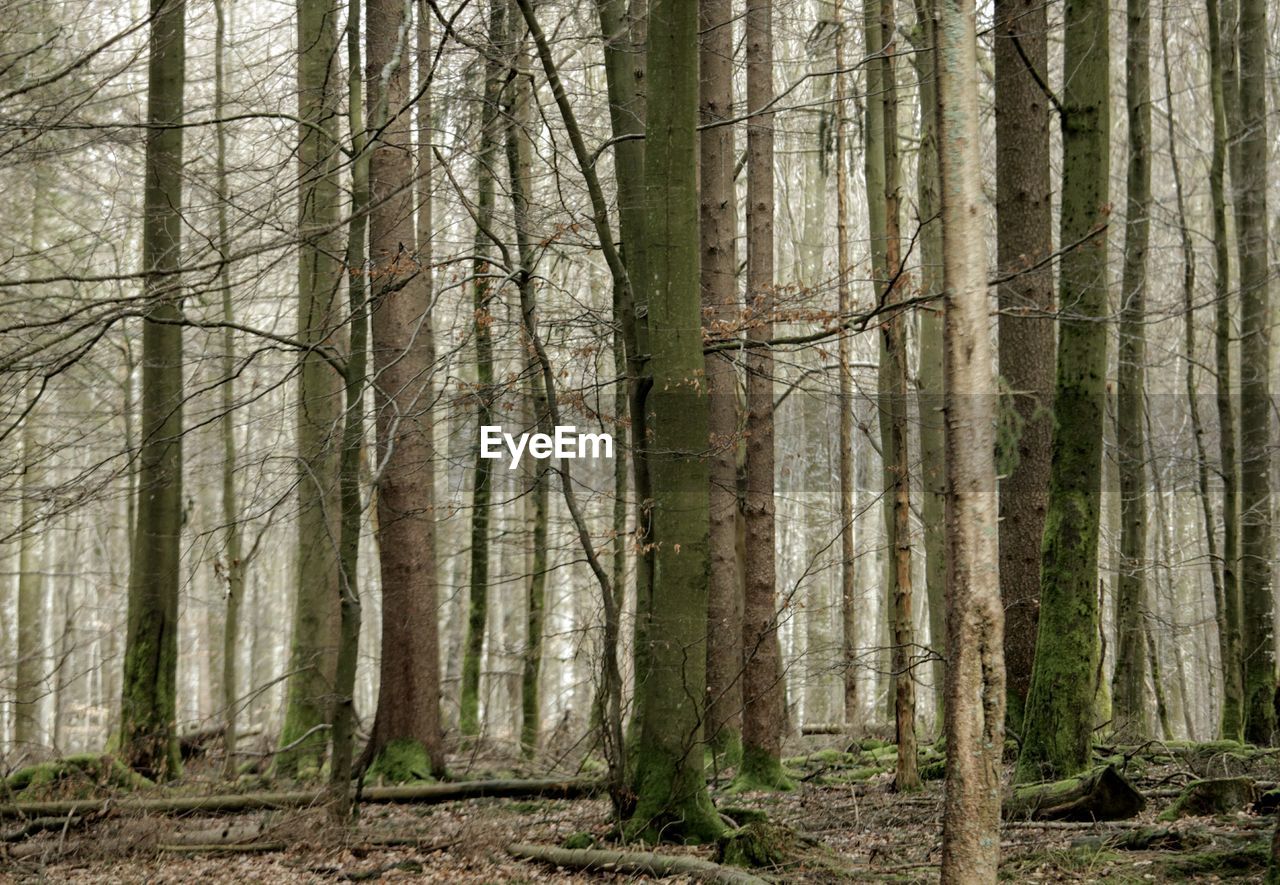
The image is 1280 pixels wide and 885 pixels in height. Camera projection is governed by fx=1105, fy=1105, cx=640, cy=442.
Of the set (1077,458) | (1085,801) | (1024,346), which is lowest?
(1085,801)

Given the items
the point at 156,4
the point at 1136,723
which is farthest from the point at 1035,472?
the point at 156,4

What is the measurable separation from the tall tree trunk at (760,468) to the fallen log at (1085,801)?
2.26m

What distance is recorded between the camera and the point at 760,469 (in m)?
10.7

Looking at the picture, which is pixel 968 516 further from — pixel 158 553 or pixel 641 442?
pixel 158 553

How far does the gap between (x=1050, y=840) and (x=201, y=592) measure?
31876 millimetres

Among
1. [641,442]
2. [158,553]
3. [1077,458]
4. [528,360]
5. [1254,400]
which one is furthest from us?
[1254,400]

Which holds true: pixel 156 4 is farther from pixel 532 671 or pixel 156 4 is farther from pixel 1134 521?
pixel 1134 521

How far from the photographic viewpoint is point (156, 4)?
997cm

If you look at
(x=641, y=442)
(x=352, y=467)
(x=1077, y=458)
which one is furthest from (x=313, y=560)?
(x=1077, y=458)

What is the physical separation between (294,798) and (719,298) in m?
5.48

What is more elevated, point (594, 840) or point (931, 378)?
point (931, 378)

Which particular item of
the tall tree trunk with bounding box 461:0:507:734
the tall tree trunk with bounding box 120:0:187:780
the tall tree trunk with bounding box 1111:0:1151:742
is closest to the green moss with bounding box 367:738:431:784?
the tall tree trunk with bounding box 461:0:507:734

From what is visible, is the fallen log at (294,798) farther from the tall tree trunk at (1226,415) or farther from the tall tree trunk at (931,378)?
the tall tree trunk at (1226,415)

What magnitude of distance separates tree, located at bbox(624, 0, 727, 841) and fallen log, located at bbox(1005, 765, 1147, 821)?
2.15m
